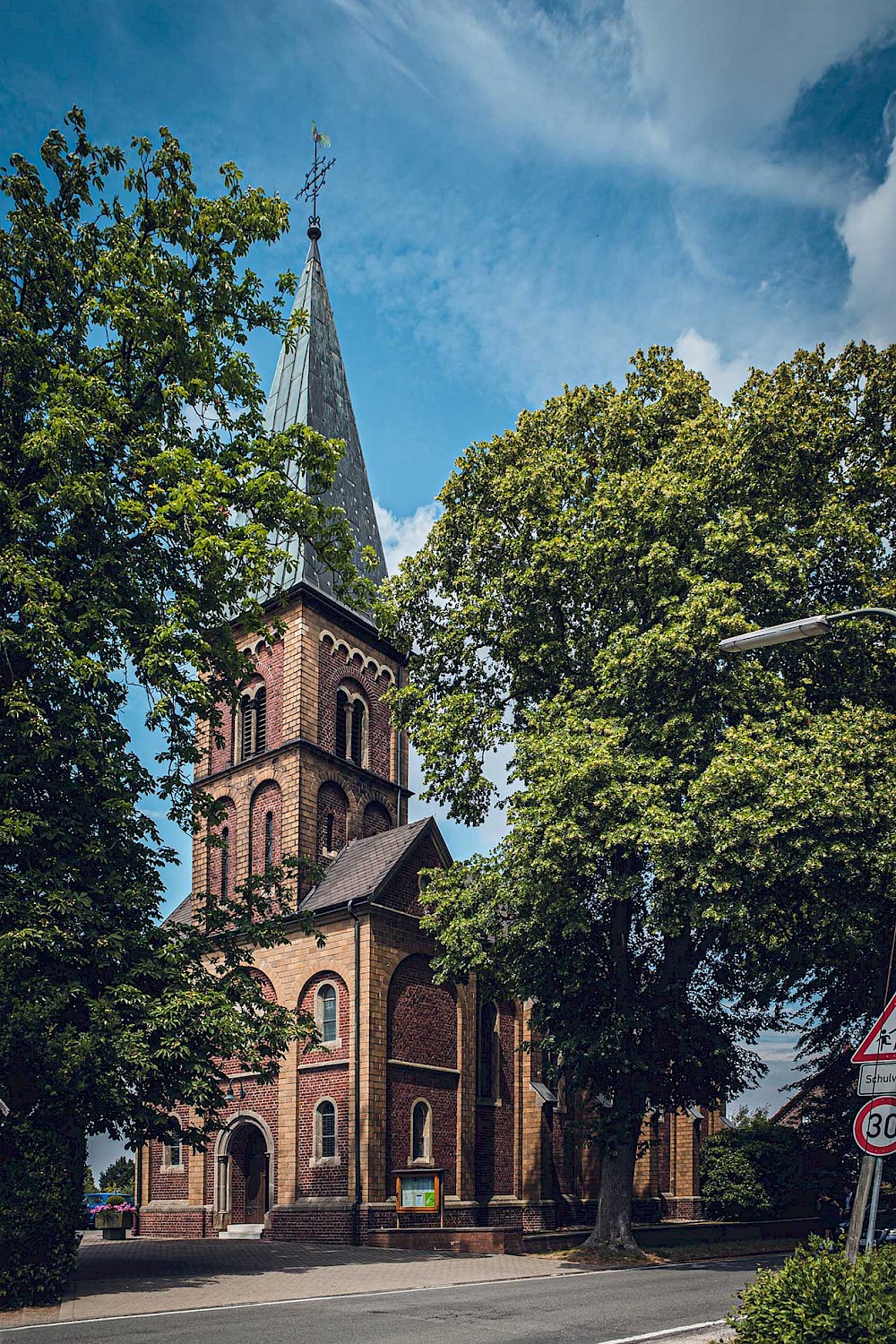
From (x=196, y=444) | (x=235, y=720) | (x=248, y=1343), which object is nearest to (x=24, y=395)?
(x=196, y=444)

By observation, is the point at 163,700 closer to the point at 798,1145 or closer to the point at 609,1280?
the point at 609,1280

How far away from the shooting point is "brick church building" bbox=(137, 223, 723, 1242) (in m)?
27.3

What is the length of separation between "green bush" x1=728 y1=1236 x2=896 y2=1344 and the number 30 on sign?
100 cm

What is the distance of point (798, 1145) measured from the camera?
2684cm

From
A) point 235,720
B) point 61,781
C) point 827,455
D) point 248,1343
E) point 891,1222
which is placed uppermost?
point 827,455

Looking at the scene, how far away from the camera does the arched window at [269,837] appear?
107 feet

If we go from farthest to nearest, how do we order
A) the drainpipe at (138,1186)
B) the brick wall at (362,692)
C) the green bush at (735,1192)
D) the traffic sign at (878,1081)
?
the green bush at (735,1192) → the brick wall at (362,692) → the drainpipe at (138,1186) → the traffic sign at (878,1081)

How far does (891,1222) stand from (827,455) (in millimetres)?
16973

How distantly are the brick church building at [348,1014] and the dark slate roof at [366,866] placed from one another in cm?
8

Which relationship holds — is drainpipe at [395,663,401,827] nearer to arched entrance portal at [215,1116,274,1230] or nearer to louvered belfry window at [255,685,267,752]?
louvered belfry window at [255,685,267,752]

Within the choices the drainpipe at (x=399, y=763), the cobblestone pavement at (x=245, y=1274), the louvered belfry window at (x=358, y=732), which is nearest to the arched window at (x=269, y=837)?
the louvered belfry window at (x=358, y=732)

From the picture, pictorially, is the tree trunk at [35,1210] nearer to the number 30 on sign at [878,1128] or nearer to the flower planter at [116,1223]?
the number 30 on sign at [878,1128]

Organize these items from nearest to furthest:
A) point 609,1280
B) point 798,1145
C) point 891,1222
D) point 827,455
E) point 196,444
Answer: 1. point 609,1280
2. point 196,444
3. point 827,455
4. point 891,1222
5. point 798,1145

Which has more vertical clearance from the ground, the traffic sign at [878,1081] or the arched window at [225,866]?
the arched window at [225,866]
